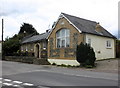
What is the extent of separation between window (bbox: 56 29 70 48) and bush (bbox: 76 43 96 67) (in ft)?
10.9

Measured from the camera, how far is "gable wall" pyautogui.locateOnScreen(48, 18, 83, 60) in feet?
84.7

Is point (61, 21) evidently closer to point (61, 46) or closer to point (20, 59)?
point (61, 46)

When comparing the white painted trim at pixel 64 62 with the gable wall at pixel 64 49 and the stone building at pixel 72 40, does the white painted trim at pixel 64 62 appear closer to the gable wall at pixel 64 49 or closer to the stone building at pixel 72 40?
the stone building at pixel 72 40

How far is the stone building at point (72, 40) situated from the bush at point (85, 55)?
1.16 meters

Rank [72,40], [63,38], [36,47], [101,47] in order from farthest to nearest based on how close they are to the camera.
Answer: [36,47], [101,47], [63,38], [72,40]

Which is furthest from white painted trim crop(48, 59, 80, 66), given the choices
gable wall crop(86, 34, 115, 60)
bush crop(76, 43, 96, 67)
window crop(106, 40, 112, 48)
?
window crop(106, 40, 112, 48)

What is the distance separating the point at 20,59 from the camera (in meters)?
34.4

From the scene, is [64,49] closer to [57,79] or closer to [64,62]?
[64,62]

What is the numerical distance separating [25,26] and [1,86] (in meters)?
57.1

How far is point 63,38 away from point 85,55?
5442 mm

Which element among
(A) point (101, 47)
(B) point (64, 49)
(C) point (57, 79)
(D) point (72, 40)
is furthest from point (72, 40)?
(C) point (57, 79)

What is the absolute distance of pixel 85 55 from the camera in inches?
930

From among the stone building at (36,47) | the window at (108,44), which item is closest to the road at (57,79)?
the window at (108,44)

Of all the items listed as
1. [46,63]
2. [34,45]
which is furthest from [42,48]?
[46,63]
